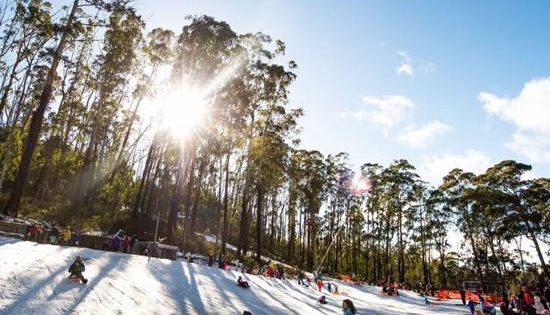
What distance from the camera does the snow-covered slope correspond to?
28.8 feet

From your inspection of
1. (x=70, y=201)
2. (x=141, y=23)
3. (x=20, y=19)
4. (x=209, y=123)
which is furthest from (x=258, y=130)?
(x=20, y=19)

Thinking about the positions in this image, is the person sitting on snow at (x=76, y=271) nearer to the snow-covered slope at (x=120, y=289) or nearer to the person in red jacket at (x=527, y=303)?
the snow-covered slope at (x=120, y=289)

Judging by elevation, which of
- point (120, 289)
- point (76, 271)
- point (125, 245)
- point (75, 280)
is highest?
point (125, 245)

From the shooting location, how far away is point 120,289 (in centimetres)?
1132

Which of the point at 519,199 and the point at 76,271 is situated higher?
the point at 519,199

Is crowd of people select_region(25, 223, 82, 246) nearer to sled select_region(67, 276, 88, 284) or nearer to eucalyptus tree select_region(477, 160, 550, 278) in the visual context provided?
sled select_region(67, 276, 88, 284)

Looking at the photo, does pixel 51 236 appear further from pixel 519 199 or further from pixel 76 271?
pixel 519 199

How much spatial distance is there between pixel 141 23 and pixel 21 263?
1956 centimetres

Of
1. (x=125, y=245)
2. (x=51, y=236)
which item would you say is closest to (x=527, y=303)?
(x=125, y=245)

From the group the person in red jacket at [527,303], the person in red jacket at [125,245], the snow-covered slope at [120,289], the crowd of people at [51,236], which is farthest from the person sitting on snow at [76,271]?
the person in red jacket at [527,303]

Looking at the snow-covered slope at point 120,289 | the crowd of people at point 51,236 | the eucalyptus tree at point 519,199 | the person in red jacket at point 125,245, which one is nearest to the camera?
the snow-covered slope at point 120,289

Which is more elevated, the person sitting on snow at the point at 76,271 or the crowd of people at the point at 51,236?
the crowd of people at the point at 51,236

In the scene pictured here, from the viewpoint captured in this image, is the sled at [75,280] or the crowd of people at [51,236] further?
the crowd of people at [51,236]

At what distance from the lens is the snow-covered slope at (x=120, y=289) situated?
878 centimetres
